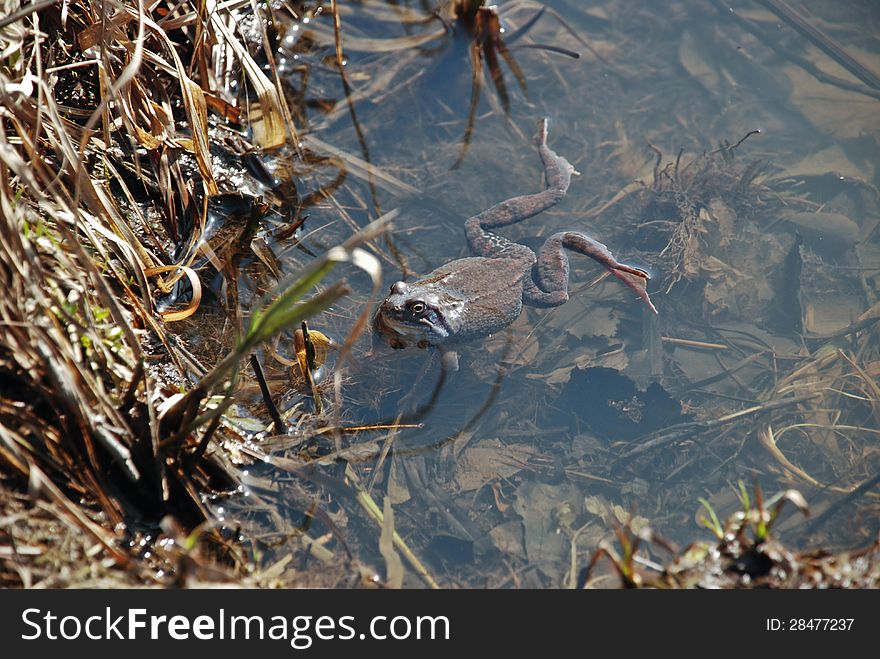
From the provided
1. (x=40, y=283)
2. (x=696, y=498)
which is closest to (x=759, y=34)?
(x=696, y=498)

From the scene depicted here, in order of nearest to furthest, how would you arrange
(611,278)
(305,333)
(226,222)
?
(305,333)
(226,222)
(611,278)

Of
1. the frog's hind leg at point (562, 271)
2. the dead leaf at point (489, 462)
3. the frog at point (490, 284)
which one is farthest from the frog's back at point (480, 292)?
the dead leaf at point (489, 462)

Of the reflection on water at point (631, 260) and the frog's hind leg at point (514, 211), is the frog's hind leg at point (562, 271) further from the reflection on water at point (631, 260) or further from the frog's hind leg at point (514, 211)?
the frog's hind leg at point (514, 211)

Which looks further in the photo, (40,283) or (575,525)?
(575,525)

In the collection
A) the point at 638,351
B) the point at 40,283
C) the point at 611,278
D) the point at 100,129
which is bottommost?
the point at 638,351

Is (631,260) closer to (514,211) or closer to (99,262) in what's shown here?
(514,211)


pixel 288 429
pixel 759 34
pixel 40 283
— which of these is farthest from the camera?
pixel 759 34

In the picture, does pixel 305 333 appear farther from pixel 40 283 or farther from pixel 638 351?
pixel 638 351
